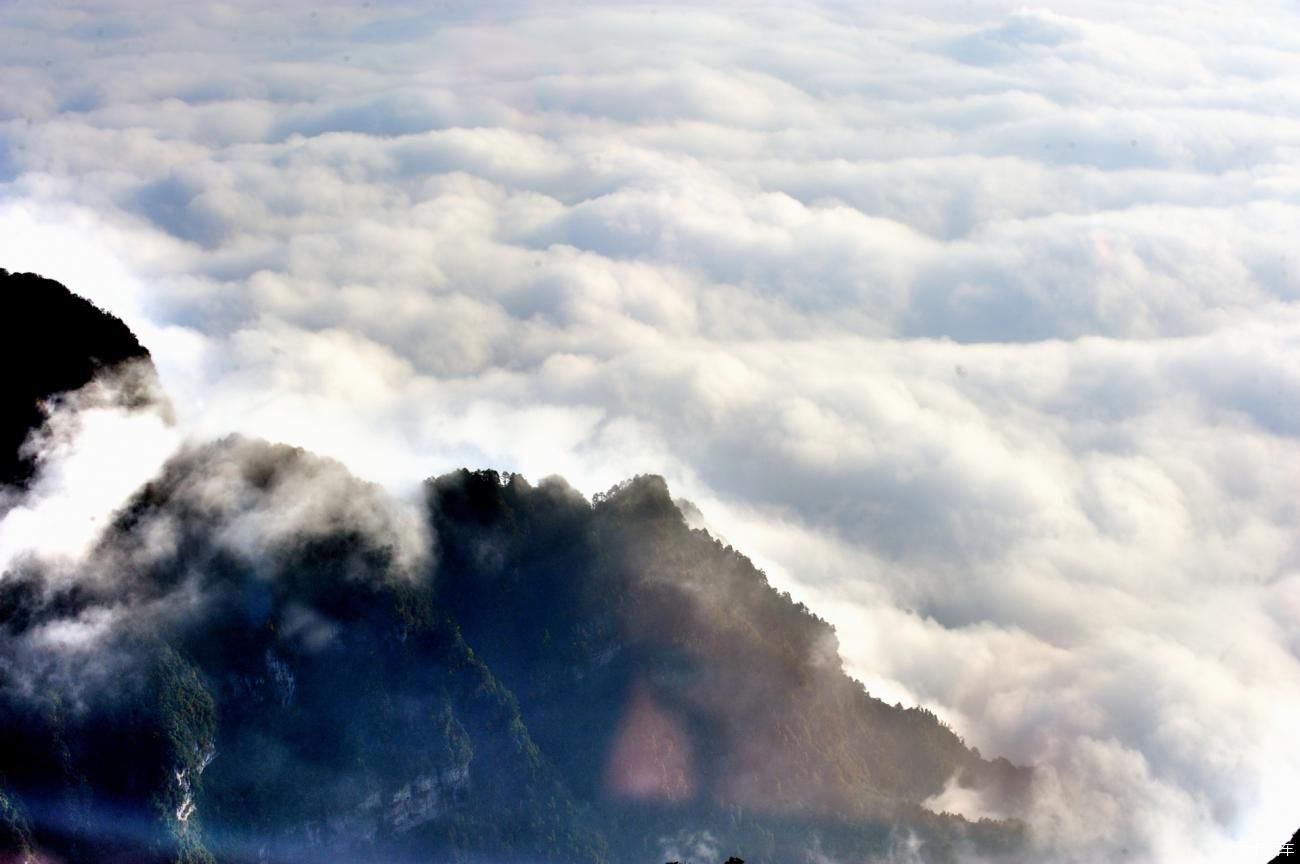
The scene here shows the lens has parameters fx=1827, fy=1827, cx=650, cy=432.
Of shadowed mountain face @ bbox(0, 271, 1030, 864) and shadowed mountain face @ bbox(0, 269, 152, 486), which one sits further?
shadowed mountain face @ bbox(0, 269, 152, 486)

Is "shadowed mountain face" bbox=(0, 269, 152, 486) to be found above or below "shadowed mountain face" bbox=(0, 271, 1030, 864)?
above

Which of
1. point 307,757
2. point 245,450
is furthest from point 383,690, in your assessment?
point 245,450

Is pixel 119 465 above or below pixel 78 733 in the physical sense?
above

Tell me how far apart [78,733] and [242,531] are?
2856cm

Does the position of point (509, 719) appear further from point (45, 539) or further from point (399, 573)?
point (45, 539)

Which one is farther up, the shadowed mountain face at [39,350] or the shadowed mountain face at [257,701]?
the shadowed mountain face at [39,350]

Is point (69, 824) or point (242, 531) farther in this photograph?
point (242, 531)

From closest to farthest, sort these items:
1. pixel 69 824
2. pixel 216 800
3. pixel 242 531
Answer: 1. pixel 69 824
2. pixel 216 800
3. pixel 242 531

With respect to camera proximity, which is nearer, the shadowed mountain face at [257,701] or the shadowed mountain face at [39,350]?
the shadowed mountain face at [257,701]

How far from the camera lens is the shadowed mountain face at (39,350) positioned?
176 metres

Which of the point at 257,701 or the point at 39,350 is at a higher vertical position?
the point at 39,350

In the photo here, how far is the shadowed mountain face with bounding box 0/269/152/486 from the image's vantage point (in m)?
176

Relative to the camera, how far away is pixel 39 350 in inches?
7126

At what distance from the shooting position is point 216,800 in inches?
6875
